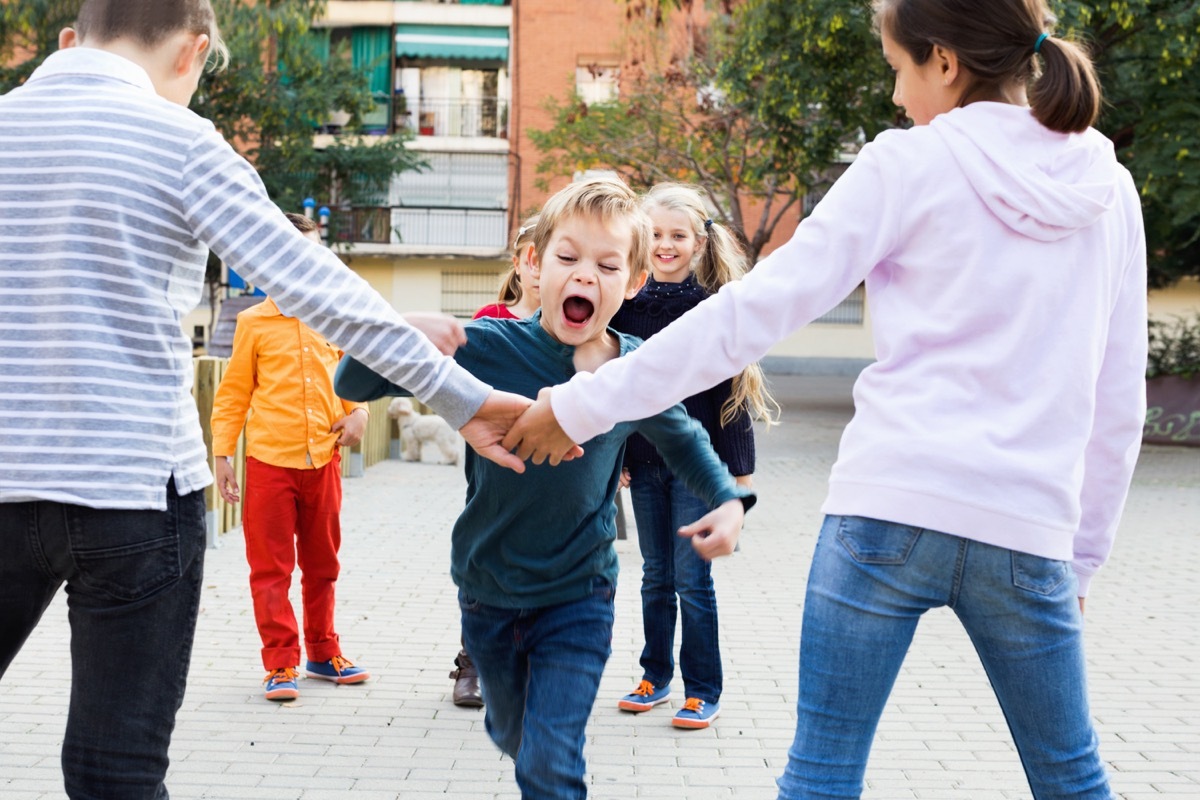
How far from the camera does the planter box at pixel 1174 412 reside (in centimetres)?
1897

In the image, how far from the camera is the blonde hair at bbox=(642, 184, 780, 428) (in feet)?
17.3

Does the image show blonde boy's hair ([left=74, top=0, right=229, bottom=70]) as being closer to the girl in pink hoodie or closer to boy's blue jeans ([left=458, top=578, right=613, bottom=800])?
the girl in pink hoodie

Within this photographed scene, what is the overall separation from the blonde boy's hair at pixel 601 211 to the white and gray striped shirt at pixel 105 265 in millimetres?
847

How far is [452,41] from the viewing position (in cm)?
3856

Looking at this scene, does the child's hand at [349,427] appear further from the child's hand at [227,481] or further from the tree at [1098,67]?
the tree at [1098,67]

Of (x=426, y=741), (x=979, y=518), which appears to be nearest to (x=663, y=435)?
(x=979, y=518)

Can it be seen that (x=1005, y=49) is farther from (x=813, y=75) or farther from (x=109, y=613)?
(x=813, y=75)

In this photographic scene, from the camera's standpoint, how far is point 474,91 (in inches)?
1542

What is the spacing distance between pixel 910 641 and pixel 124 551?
1.43 meters

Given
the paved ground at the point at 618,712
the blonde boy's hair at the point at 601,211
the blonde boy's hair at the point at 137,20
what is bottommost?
the paved ground at the point at 618,712

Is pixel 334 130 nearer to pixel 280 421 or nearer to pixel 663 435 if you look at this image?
pixel 280 421

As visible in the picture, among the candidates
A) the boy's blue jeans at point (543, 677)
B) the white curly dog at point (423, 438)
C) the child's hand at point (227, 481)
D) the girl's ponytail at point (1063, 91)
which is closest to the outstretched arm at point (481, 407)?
the boy's blue jeans at point (543, 677)

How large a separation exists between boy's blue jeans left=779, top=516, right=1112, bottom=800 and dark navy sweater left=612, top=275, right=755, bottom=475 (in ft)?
8.79

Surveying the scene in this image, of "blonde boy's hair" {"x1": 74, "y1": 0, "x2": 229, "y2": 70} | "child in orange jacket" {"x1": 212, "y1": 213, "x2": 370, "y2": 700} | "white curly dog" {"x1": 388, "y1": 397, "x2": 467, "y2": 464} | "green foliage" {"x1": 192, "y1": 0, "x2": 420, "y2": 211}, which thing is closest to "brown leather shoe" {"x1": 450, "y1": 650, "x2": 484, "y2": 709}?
"child in orange jacket" {"x1": 212, "y1": 213, "x2": 370, "y2": 700}
